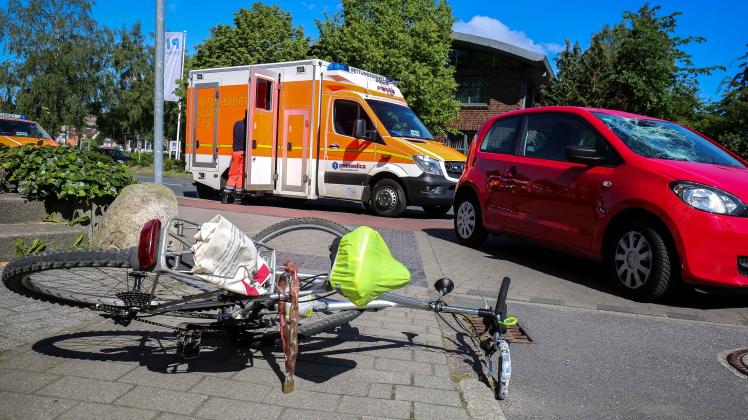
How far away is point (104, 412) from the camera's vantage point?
2.67 metres

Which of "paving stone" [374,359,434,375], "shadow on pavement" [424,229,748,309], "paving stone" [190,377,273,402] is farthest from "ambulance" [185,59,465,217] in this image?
"paving stone" [190,377,273,402]

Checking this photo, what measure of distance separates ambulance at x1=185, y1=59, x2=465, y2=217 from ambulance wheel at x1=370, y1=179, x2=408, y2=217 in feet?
0.07

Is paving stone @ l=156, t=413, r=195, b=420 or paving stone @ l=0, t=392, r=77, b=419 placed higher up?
paving stone @ l=0, t=392, r=77, b=419

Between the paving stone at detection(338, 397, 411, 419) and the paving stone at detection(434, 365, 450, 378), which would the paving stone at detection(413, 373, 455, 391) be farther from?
the paving stone at detection(338, 397, 411, 419)

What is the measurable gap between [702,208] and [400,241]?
4.20 metres

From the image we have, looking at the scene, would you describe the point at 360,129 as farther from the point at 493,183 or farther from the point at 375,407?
the point at 375,407

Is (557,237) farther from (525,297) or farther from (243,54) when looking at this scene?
(243,54)

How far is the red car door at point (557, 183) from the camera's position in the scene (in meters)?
6.03

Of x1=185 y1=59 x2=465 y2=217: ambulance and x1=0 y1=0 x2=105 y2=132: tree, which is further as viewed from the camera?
x1=0 y1=0 x2=105 y2=132: tree

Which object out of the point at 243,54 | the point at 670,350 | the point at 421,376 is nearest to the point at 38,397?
the point at 421,376

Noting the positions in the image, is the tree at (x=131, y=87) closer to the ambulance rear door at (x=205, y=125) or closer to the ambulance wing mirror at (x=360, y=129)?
the ambulance rear door at (x=205, y=125)

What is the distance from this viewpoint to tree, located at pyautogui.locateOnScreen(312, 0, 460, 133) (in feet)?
85.9

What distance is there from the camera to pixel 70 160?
6.08m

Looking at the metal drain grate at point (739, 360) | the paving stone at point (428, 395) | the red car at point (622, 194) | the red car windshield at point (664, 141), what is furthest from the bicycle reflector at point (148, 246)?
the red car windshield at point (664, 141)
